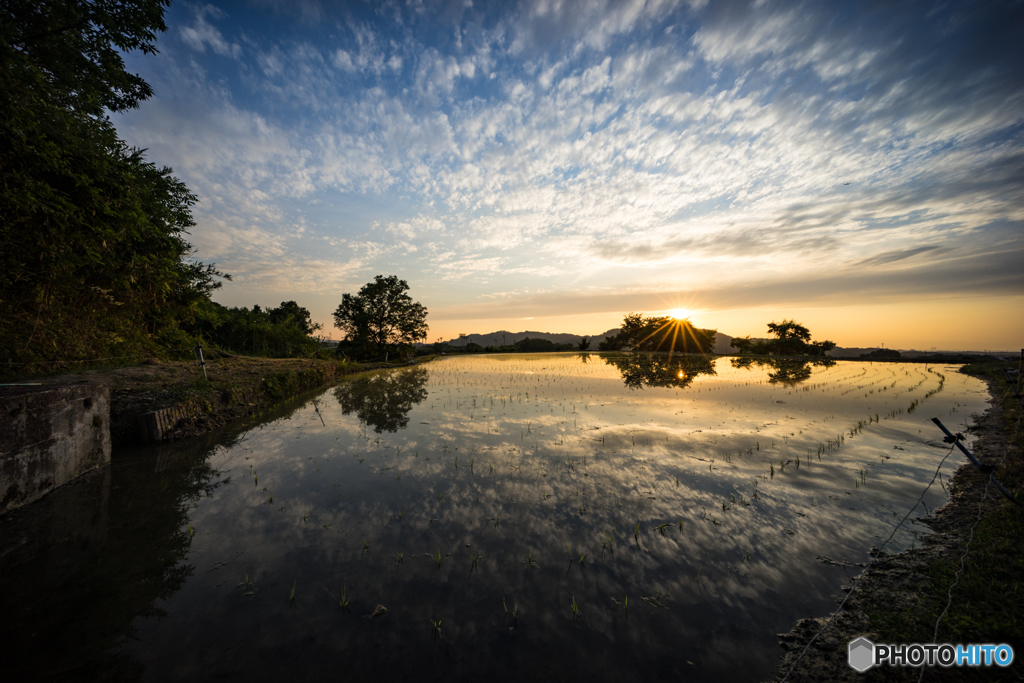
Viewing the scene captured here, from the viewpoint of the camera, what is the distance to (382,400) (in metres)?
14.2

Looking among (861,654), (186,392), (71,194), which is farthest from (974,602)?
(71,194)

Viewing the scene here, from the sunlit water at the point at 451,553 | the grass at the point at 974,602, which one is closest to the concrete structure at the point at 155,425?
the sunlit water at the point at 451,553

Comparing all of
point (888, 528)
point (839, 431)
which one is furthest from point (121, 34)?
point (839, 431)

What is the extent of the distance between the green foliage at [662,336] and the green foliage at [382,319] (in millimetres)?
39840

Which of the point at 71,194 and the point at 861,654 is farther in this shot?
the point at 71,194

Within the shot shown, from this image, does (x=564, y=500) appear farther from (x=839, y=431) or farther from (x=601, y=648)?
(x=839, y=431)

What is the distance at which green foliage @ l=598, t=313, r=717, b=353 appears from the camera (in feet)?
183

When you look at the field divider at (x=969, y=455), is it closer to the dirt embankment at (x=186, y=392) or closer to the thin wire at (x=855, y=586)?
the thin wire at (x=855, y=586)

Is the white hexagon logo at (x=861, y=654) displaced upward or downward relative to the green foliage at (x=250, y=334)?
downward

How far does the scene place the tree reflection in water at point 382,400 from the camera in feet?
35.0

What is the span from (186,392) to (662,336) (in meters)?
59.0

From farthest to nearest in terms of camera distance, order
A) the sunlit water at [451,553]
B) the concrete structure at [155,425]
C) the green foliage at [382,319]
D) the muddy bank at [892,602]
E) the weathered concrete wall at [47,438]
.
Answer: the green foliage at [382,319]
the concrete structure at [155,425]
the weathered concrete wall at [47,438]
the sunlit water at [451,553]
the muddy bank at [892,602]

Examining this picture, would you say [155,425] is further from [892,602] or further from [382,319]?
[382,319]

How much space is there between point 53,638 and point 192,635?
3.72 feet
